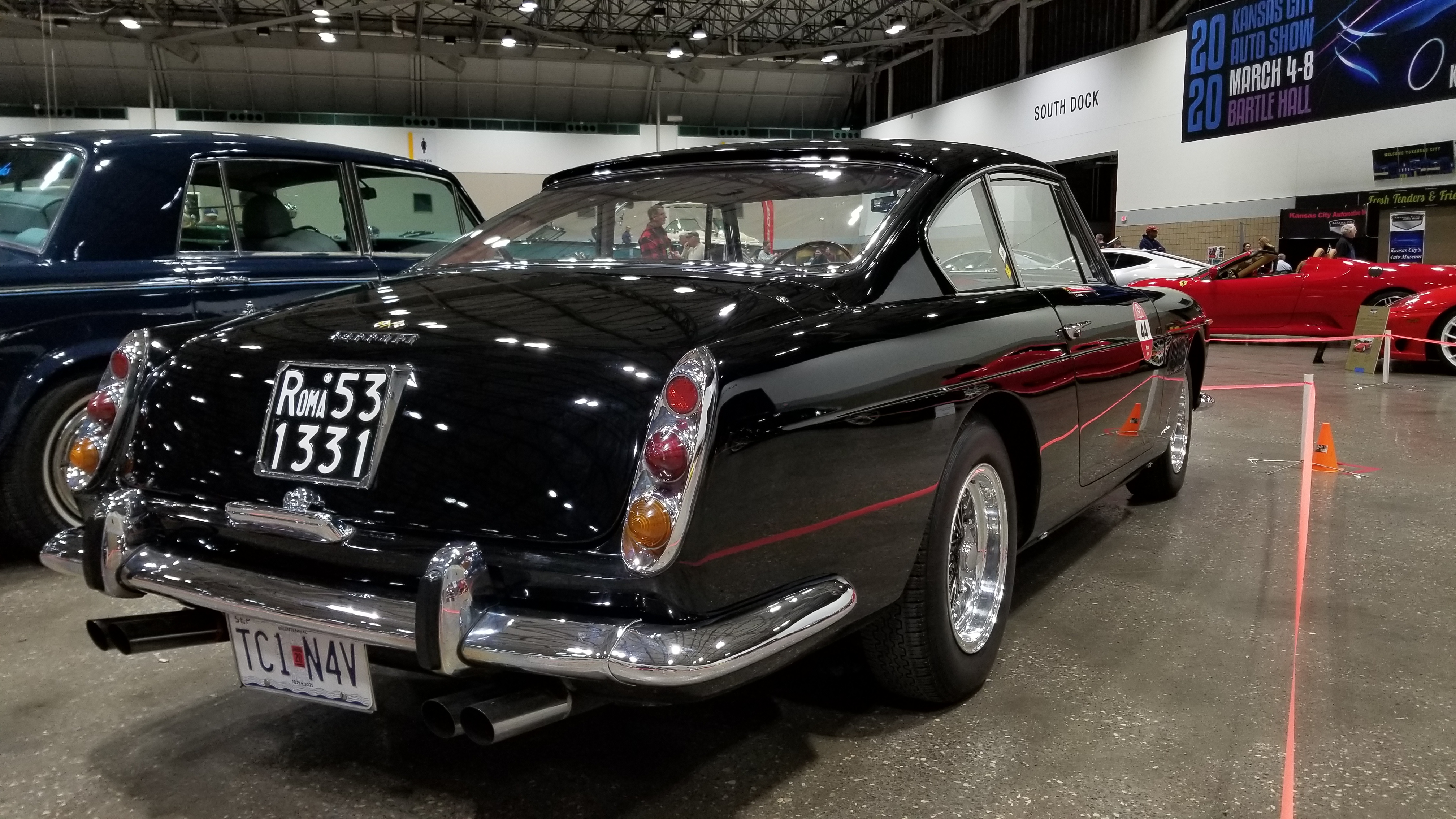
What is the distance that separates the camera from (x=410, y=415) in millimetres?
2006

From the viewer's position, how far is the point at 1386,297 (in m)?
11.2

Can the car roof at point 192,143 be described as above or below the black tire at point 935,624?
above

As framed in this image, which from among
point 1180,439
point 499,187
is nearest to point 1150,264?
point 1180,439

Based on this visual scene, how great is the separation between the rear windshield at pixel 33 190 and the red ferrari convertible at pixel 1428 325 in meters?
10.8

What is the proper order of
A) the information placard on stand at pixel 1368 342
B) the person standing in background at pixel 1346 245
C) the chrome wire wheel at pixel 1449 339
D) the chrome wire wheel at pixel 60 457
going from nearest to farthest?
1. the chrome wire wheel at pixel 60 457
2. the chrome wire wheel at pixel 1449 339
3. the information placard on stand at pixel 1368 342
4. the person standing in background at pixel 1346 245

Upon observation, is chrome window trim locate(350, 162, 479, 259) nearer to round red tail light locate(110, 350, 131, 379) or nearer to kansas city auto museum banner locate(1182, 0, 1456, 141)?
round red tail light locate(110, 350, 131, 379)

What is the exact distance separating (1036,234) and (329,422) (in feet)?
8.24

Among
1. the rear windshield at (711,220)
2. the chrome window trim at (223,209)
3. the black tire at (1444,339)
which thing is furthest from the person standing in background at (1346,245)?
the chrome window trim at (223,209)

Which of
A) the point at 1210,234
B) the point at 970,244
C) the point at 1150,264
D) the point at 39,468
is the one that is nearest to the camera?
the point at 970,244

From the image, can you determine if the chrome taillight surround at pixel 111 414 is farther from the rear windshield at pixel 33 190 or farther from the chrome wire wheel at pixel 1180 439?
the chrome wire wheel at pixel 1180 439

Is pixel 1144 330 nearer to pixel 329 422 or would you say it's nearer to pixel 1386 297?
pixel 329 422

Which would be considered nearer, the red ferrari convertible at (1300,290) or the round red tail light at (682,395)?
the round red tail light at (682,395)

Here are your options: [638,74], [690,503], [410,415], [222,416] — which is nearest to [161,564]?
[222,416]

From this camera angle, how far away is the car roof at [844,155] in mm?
2898
